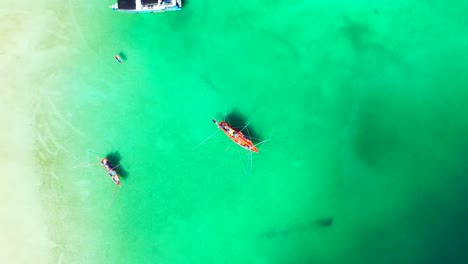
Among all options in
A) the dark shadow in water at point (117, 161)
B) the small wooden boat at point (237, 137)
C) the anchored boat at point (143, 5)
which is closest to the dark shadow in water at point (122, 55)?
the anchored boat at point (143, 5)

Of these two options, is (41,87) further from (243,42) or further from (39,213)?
(243,42)

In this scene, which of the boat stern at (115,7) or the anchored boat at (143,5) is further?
the boat stern at (115,7)

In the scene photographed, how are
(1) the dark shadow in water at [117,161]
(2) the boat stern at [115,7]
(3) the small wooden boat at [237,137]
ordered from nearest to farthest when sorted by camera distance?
(3) the small wooden boat at [237,137]
(2) the boat stern at [115,7]
(1) the dark shadow in water at [117,161]

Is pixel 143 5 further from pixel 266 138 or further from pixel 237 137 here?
pixel 266 138

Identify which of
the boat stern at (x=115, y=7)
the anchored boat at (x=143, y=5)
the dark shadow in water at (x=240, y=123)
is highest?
the boat stern at (x=115, y=7)

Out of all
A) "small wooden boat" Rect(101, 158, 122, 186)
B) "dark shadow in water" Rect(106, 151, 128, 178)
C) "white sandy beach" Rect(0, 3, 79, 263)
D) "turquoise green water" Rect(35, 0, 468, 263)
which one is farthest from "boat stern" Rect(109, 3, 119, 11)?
"small wooden boat" Rect(101, 158, 122, 186)

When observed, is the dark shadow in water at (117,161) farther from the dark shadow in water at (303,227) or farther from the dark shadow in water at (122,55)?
the dark shadow in water at (303,227)

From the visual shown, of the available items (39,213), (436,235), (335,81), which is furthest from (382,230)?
(39,213)
